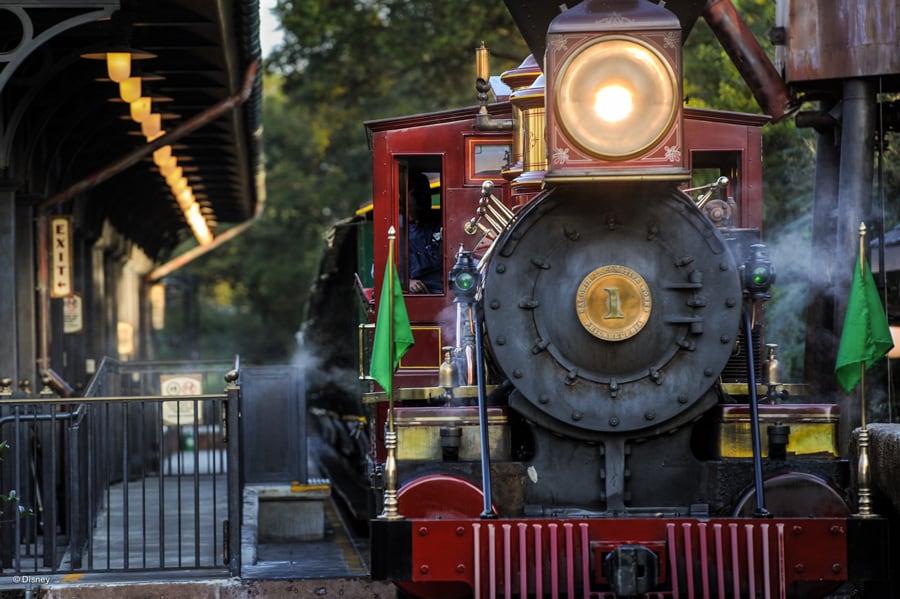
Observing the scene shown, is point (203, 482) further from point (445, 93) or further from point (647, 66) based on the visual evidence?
point (445, 93)

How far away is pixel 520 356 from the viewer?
7.30 m

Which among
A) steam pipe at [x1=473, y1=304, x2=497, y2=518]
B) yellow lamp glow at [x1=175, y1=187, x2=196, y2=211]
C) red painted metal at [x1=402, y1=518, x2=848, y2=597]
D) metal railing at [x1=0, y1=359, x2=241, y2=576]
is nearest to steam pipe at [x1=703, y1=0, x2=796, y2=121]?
metal railing at [x1=0, y1=359, x2=241, y2=576]

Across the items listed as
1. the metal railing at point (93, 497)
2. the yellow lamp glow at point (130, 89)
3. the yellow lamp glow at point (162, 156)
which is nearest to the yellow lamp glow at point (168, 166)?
the yellow lamp glow at point (162, 156)

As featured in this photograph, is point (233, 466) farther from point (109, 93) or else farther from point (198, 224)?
point (198, 224)

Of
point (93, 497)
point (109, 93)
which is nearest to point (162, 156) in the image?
point (109, 93)

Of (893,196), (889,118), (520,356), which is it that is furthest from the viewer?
(893,196)

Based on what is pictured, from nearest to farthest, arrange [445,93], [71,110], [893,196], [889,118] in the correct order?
1. [889,118]
2. [71,110]
3. [893,196]
4. [445,93]

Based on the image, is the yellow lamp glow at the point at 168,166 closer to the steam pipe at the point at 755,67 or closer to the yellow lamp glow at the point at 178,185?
the yellow lamp glow at the point at 178,185

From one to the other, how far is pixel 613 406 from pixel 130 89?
20.1 feet

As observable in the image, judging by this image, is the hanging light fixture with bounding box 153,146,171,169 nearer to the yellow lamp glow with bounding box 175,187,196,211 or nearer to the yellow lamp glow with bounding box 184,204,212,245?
the yellow lamp glow with bounding box 175,187,196,211

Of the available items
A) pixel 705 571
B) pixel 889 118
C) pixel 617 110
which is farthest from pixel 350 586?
pixel 889 118

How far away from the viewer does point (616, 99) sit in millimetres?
6934

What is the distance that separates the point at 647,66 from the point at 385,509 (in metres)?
2.32

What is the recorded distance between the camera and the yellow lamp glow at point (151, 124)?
525 inches
